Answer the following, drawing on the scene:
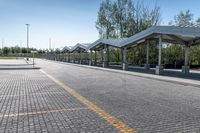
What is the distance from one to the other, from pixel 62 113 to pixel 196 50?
3311 cm

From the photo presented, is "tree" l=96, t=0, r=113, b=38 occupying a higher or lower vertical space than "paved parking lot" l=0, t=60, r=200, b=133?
higher

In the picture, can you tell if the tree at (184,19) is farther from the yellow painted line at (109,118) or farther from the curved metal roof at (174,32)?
the yellow painted line at (109,118)

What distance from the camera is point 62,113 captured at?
8.06 m

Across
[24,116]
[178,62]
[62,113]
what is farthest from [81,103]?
[178,62]

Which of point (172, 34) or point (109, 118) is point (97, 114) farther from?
point (172, 34)

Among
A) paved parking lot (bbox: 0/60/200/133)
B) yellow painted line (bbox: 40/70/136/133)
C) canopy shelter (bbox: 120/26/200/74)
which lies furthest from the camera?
canopy shelter (bbox: 120/26/200/74)

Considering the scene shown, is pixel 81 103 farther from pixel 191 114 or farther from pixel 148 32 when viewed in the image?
pixel 148 32

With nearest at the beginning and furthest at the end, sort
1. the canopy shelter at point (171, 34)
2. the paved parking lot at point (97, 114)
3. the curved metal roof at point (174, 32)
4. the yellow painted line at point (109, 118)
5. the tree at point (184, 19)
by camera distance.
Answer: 1. the yellow painted line at point (109, 118)
2. the paved parking lot at point (97, 114)
3. the curved metal roof at point (174, 32)
4. the canopy shelter at point (171, 34)
5. the tree at point (184, 19)

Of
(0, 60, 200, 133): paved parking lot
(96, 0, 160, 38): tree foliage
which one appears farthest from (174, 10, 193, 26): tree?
(0, 60, 200, 133): paved parking lot

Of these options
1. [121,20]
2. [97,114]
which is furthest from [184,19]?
[97,114]

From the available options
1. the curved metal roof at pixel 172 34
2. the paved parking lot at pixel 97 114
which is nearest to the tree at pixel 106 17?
the curved metal roof at pixel 172 34

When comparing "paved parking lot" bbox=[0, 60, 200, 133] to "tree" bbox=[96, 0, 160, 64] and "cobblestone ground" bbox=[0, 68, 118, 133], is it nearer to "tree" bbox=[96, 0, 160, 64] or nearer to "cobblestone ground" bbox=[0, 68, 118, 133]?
"cobblestone ground" bbox=[0, 68, 118, 133]

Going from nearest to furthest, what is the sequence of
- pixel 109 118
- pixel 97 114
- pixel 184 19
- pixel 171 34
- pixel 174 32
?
1. pixel 109 118
2. pixel 97 114
3. pixel 174 32
4. pixel 171 34
5. pixel 184 19

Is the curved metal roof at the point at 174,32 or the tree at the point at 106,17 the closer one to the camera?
the curved metal roof at the point at 174,32
